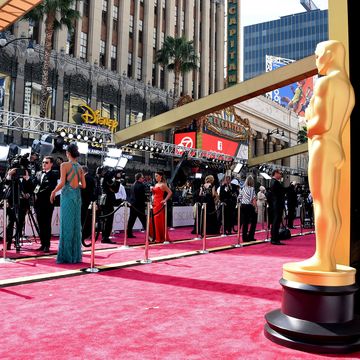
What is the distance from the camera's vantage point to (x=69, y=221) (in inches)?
244

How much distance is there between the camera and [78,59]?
93.4 ft

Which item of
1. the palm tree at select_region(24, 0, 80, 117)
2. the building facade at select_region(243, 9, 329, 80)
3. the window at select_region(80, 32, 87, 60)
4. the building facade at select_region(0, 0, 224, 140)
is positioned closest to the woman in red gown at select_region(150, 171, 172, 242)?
the palm tree at select_region(24, 0, 80, 117)

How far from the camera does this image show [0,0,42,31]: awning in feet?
26.3

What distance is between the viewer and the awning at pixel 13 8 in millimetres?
8031

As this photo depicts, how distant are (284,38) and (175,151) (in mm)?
91666

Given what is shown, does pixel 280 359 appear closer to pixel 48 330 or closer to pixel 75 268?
pixel 48 330

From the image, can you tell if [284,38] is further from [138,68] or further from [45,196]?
[45,196]

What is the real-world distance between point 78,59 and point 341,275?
2837 cm

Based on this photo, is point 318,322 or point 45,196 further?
point 45,196

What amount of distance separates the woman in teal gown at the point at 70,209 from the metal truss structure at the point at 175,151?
14951mm

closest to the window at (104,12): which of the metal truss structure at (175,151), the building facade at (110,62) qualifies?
the building facade at (110,62)

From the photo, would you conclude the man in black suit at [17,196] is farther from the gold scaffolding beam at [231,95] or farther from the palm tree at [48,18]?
the palm tree at [48,18]

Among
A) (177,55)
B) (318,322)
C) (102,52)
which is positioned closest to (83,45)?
(102,52)

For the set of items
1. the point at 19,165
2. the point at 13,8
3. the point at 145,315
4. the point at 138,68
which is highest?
the point at 138,68
